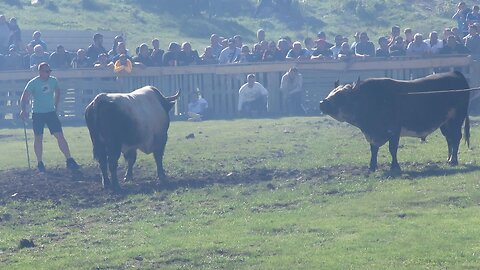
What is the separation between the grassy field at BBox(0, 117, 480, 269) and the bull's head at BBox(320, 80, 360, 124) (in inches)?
37.9

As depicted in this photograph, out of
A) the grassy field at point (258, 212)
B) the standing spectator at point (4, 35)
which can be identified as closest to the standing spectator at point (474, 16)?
the grassy field at point (258, 212)

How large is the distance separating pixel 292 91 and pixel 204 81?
2.87 m

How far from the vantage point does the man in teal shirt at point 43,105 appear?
2434 centimetres

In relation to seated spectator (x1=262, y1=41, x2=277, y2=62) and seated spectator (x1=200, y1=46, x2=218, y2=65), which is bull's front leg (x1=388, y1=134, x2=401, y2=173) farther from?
seated spectator (x1=200, y1=46, x2=218, y2=65)

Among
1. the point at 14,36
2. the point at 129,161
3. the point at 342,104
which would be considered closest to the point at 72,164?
the point at 129,161

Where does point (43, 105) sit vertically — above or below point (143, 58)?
above

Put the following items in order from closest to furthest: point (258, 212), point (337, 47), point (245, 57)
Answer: point (258, 212), point (245, 57), point (337, 47)

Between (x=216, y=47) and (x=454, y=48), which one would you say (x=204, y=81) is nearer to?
(x=216, y=47)

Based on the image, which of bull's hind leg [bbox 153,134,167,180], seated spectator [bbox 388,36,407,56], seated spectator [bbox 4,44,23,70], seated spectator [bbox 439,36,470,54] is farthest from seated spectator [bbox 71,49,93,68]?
bull's hind leg [bbox 153,134,167,180]

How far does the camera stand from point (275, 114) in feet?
119

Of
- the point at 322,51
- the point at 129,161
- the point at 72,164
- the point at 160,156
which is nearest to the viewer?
the point at 129,161

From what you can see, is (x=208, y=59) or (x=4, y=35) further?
(x=4, y=35)

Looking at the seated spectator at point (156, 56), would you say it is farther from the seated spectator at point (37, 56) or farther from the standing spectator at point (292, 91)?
the standing spectator at point (292, 91)

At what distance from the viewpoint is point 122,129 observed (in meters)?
21.4
